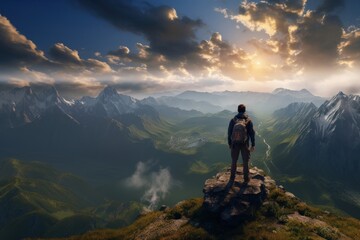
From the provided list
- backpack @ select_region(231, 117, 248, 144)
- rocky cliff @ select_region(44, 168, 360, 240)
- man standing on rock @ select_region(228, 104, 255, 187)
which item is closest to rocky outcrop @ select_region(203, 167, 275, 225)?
rocky cliff @ select_region(44, 168, 360, 240)

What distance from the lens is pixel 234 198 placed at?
2727cm

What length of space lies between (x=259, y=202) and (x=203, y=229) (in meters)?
7.25

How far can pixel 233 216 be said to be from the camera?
82.4 feet

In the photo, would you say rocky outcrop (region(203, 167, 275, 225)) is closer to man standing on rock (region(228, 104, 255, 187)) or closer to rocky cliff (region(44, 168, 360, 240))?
rocky cliff (region(44, 168, 360, 240))

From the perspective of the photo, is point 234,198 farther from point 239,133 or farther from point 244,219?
point 239,133

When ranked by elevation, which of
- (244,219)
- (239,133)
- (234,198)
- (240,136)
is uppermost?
(239,133)

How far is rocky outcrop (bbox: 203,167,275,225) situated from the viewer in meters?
25.5

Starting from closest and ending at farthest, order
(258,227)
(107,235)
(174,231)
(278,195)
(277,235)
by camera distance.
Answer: (277,235) → (258,227) → (174,231) → (278,195) → (107,235)

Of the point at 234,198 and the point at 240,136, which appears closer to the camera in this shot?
the point at 234,198

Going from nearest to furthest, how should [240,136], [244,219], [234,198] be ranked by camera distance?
[244,219], [234,198], [240,136]

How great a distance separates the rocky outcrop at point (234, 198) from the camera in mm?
25547

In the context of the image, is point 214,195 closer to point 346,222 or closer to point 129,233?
point 129,233

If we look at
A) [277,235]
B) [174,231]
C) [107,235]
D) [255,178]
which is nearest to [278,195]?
[255,178]

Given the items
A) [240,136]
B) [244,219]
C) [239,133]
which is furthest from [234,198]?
[239,133]
